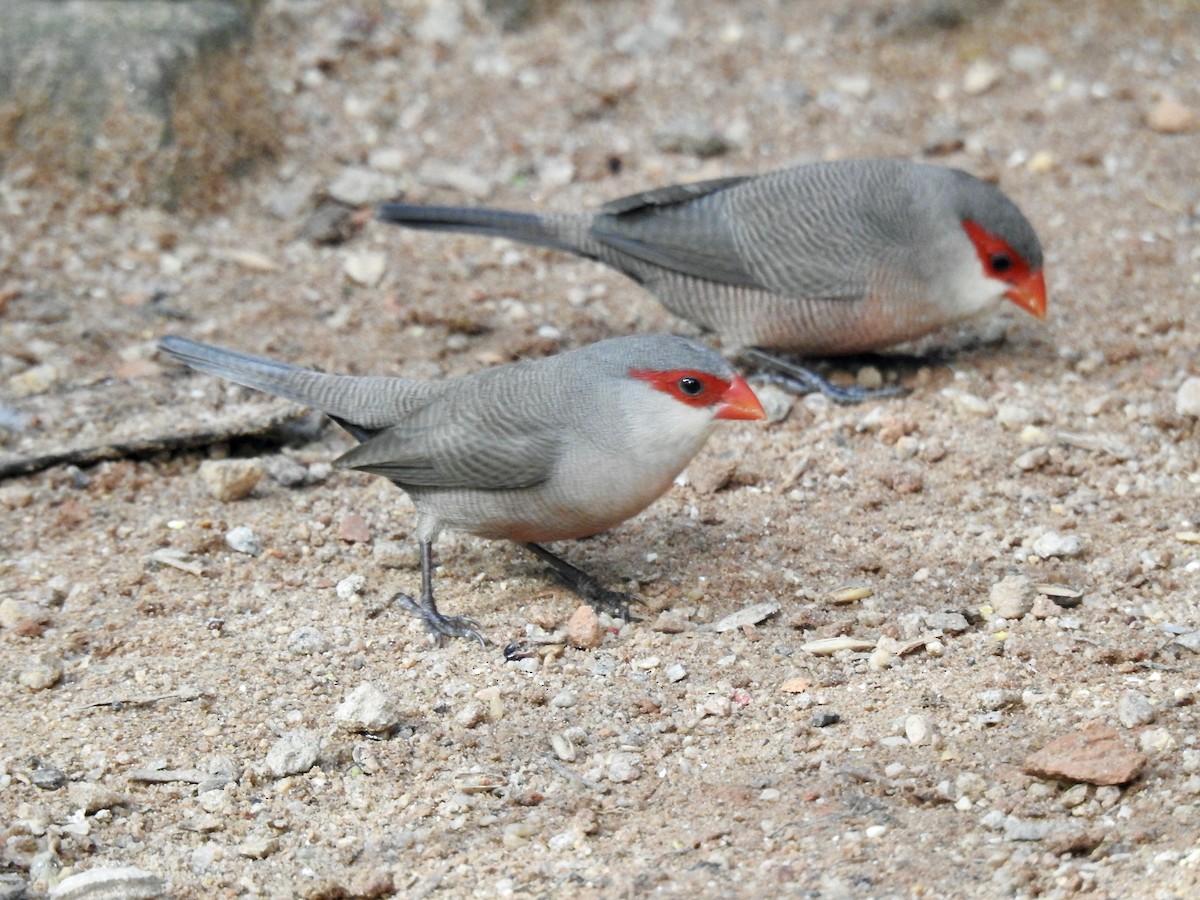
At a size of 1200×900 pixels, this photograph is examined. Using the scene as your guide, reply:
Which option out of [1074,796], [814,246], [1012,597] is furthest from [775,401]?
[1074,796]

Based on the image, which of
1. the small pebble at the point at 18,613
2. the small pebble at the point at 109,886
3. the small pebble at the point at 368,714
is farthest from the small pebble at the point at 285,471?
the small pebble at the point at 109,886

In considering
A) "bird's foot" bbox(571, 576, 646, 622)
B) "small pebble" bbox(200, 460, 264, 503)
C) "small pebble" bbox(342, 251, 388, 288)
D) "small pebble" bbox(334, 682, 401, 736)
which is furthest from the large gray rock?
"small pebble" bbox(334, 682, 401, 736)

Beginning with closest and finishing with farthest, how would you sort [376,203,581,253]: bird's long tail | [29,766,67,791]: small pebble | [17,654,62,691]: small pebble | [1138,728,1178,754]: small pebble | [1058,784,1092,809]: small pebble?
[1058,784,1092,809]: small pebble, [1138,728,1178,754]: small pebble, [29,766,67,791]: small pebble, [17,654,62,691]: small pebble, [376,203,581,253]: bird's long tail

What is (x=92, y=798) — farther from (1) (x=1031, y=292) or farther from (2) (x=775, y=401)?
(1) (x=1031, y=292)

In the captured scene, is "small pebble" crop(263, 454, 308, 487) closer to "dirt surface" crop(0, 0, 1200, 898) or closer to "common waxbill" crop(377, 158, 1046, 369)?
"dirt surface" crop(0, 0, 1200, 898)

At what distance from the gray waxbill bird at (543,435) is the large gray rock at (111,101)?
285 centimetres

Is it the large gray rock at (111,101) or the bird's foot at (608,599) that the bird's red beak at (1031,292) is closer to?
the bird's foot at (608,599)

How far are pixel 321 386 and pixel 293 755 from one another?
1.58 metres

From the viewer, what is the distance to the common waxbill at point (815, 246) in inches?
255

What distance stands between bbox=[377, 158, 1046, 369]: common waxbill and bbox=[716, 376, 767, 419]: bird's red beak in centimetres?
188

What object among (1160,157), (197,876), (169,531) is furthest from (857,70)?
(197,876)

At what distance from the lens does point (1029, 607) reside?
4.79 m

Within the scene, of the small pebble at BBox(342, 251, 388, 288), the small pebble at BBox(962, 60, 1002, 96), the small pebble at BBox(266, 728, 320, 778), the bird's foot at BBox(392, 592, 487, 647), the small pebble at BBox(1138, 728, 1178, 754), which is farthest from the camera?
the small pebble at BBox(962, 60, 1002, 96)

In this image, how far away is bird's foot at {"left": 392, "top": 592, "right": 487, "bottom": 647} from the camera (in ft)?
15.7
